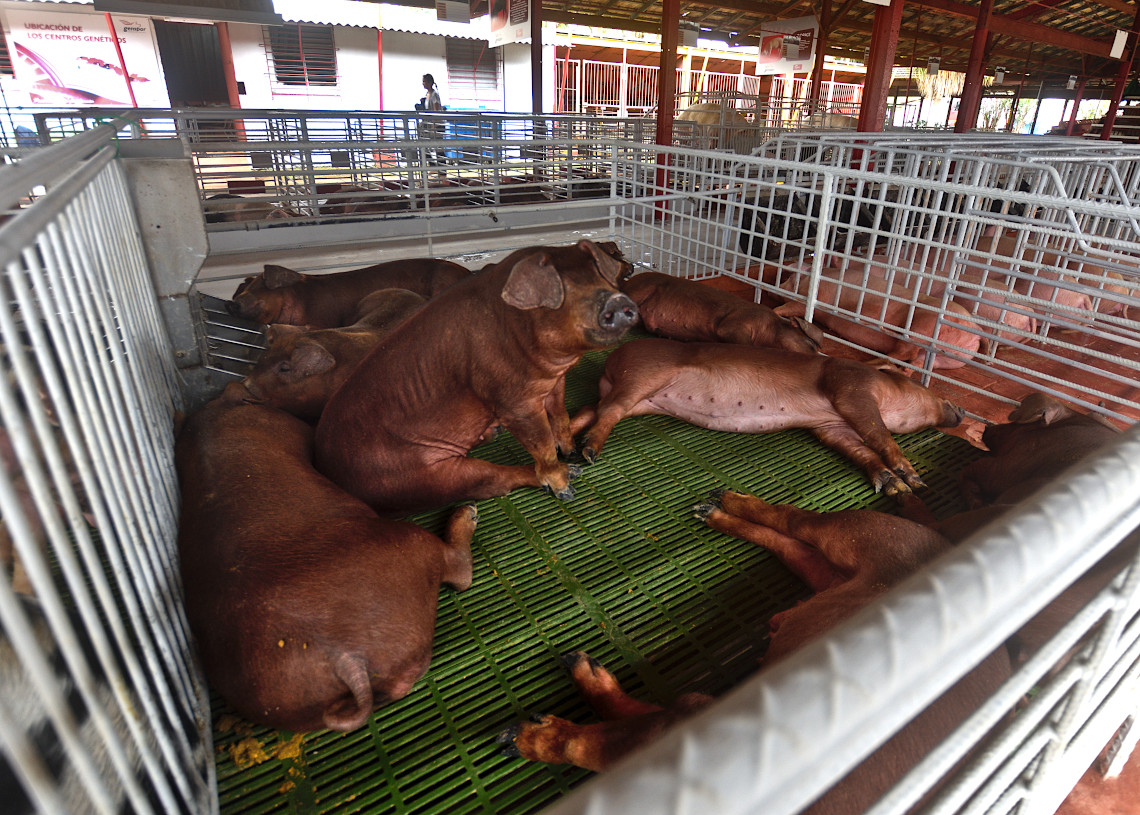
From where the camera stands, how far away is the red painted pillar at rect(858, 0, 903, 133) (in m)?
10.7

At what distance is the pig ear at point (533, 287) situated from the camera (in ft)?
7.70

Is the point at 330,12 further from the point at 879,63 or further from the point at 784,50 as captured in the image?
Result: the point at 879,63

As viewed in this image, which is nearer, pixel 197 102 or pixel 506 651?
pixel 506 651

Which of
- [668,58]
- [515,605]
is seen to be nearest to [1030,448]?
[515,605]

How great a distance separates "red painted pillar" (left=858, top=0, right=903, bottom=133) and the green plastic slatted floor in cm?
1016

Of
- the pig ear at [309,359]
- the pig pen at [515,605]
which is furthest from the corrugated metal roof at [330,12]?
the pig ear at [309,359]

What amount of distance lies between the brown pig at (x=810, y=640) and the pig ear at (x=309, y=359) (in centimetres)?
211

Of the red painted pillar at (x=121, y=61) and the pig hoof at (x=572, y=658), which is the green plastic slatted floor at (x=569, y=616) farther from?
the red painted pillar at (x=121, y=61)

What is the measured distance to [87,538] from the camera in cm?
112

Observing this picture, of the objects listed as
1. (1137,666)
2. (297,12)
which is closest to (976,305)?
(1137,666)

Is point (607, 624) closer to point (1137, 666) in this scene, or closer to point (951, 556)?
point (1137, 666)

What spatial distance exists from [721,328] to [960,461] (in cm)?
167

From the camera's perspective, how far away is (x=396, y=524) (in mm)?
2227

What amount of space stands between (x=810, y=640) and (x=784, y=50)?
16.3 m
